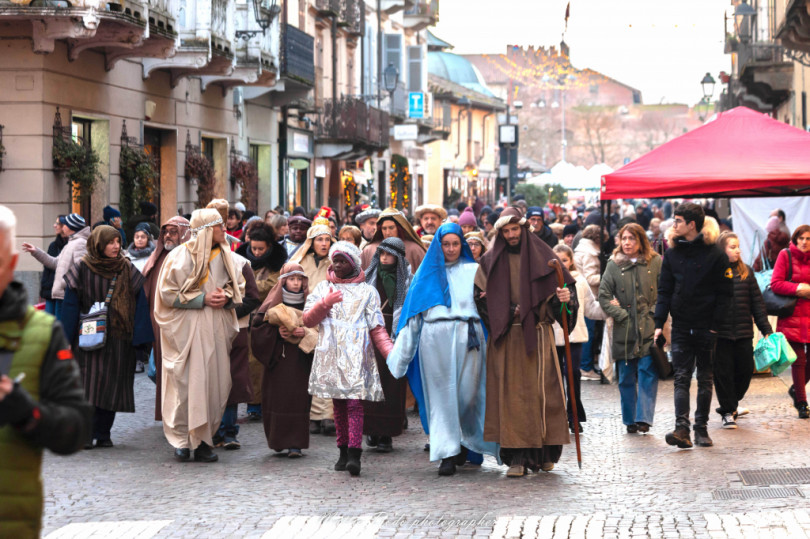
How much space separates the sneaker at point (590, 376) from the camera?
15203 millimetres

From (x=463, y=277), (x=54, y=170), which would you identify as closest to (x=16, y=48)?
(x=54, y=170)

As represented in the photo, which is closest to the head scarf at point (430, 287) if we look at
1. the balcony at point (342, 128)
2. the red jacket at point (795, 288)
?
the red jacket at point (795, 288)

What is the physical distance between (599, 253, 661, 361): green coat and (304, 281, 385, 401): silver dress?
2527 millimetres

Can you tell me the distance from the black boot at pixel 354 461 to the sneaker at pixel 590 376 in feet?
21.8

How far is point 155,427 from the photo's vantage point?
37.6ft

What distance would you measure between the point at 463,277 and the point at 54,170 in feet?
29.6

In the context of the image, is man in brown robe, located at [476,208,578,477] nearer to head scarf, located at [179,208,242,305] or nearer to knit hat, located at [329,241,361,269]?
knit hat, located at [329,241,361,269]

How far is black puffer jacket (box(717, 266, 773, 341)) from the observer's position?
10.7m

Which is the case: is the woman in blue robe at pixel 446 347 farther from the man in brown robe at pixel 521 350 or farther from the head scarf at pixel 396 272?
the head scarf at pixel 396 272

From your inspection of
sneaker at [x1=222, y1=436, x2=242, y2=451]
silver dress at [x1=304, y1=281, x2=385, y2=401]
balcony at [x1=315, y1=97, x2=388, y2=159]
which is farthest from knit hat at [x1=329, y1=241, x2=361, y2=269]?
balcony at [x1=315, y1=97, x2=388, y2=159]

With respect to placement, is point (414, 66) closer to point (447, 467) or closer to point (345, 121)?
point (345, 121)

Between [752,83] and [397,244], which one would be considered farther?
[752,83]

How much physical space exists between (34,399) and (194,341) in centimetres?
580

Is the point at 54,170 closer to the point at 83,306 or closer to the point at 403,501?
the point at 83,306
